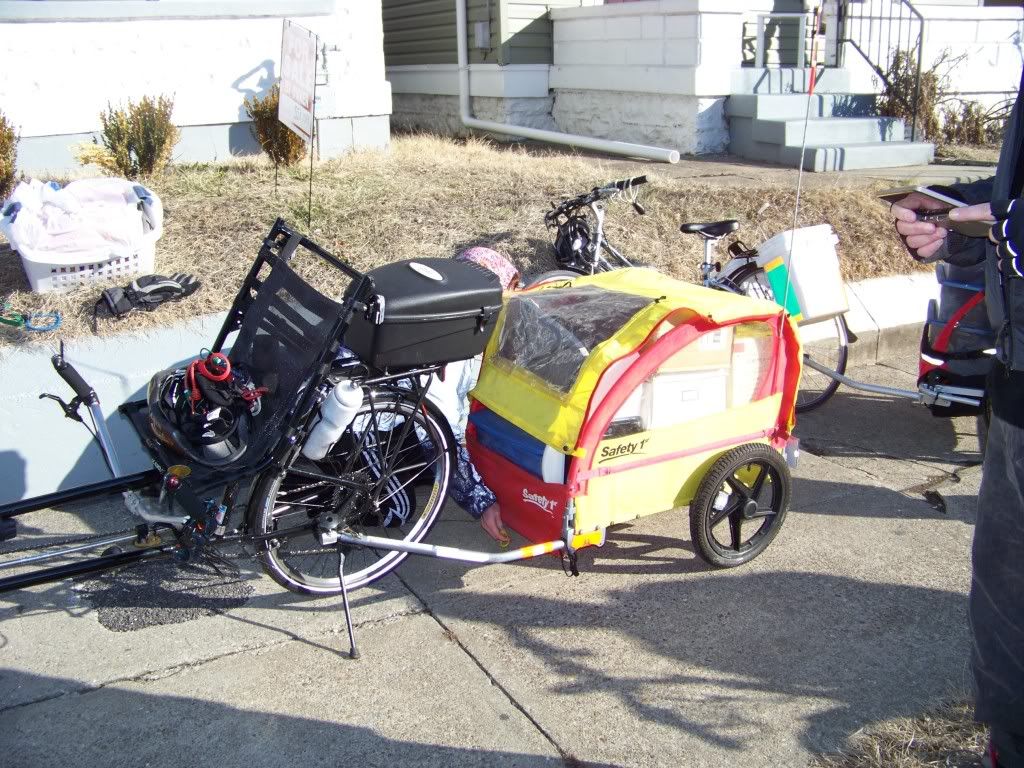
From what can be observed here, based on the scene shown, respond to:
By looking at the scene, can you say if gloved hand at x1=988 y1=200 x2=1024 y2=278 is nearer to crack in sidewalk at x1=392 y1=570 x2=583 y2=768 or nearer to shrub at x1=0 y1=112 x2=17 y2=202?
crack in sidewalk at x1=392 y1=570 x2=583 y2=768

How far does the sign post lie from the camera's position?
5781 mm

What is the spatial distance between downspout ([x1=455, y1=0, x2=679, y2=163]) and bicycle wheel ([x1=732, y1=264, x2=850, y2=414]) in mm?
3124

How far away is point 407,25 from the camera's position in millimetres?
15312

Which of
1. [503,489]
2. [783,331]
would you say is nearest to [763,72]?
[783,331]

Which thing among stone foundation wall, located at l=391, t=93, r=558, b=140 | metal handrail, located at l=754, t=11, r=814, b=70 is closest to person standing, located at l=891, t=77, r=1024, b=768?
metal handrail, located at l=754, t=11, r=814, b=70

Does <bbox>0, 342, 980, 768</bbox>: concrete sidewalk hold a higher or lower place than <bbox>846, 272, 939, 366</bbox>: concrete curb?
lower

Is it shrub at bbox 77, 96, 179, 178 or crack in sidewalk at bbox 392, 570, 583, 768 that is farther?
shrub at bbox 77, 96, 179, 178

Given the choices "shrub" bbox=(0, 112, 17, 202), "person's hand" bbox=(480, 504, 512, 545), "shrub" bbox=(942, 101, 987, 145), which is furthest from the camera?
"shrub" bbox=(942, 101, 987, 145)

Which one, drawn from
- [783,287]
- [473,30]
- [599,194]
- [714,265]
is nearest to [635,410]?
[783,287]

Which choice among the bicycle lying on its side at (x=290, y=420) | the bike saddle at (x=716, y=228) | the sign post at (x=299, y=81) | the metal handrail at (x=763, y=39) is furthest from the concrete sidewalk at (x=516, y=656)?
the metal handrail at (x=763, y=39)

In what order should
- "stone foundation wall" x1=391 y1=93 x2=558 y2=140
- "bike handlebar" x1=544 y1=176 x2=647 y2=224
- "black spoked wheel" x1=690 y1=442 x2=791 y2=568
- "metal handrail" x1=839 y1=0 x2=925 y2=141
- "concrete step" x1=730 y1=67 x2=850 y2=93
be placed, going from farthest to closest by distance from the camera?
"stone foundation wall" x1=391 y1=93 x2=558 y2=140
"metal handrail" x1=839 y1=0 x2=925 y2=141
"concrete step" x1=730 y1=67 x2=850 y2=93
"bike handlebar" x1=544 y1=176 x2=647 y2=224
"black spoked wheel" x1=690 y1=442 x2=791 y2=568

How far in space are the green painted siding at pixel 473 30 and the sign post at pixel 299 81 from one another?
23.5 ft

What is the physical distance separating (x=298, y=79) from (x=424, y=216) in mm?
1293

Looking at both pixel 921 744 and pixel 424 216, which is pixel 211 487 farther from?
pixel 424 216
